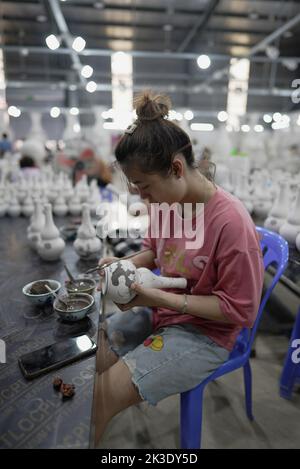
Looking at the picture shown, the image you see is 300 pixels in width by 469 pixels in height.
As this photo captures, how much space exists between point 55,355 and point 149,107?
0.90 m

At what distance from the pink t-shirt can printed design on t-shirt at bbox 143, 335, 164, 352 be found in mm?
94

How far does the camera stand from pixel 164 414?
1807 mm

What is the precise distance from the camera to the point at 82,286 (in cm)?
→ 136

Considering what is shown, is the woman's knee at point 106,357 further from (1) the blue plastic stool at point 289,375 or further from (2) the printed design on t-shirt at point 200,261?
(1) the blue plastic stool at point 289,375

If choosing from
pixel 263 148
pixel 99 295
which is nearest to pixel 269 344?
pixel 99 295

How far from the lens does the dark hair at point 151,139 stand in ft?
3.68

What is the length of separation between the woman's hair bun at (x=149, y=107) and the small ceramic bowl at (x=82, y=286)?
70 centimetres

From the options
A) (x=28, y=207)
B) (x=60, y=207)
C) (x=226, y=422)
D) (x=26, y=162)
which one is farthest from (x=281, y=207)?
(x=26, y=162)

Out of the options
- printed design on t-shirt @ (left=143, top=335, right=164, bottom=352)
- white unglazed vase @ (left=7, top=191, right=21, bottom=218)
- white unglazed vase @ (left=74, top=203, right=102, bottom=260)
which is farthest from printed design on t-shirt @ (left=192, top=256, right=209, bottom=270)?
white unglazed vase @ (left=7, top=191, right=21, bottom=218)

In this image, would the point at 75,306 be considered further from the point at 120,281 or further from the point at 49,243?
the point at 49,243

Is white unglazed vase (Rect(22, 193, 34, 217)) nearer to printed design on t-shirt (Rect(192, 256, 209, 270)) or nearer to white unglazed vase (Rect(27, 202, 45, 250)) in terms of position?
white unglazed vase (Rect(27, 202, 45, 250))

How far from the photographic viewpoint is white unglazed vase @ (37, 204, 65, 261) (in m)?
1.69

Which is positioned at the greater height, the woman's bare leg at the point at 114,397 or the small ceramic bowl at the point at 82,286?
the small ceramic bowl at the point at 82,286

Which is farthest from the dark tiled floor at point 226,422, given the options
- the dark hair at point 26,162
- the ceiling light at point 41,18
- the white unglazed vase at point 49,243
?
the ceiling light at point 41,18
